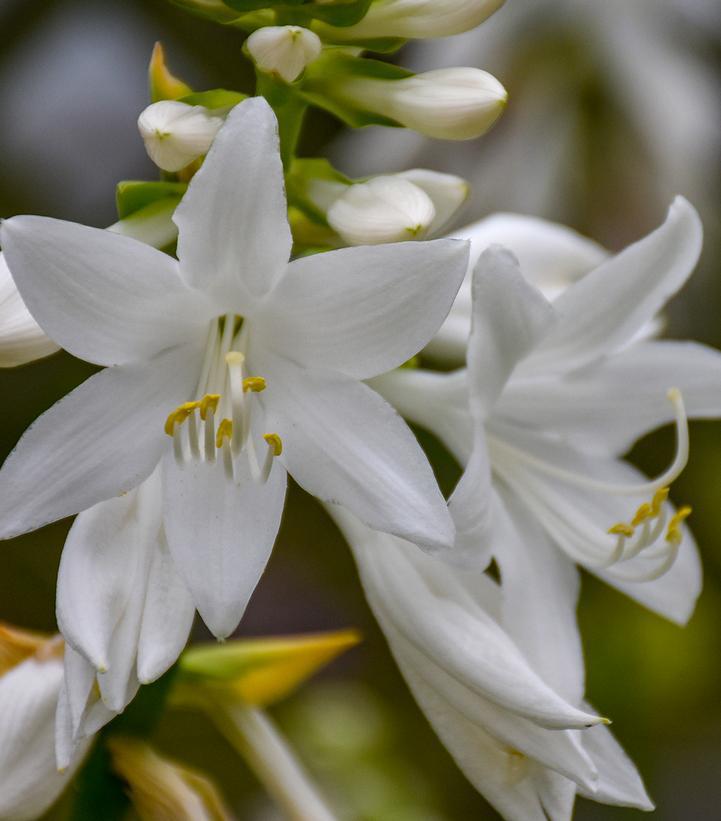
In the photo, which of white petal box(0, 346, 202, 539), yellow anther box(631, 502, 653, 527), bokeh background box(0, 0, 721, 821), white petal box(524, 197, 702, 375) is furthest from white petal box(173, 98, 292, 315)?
bokeh background box(0, 0, 721, 821)

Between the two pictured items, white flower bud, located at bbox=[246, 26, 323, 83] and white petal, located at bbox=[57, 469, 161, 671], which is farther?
white flower bud, located at bbox=[246, 26, 323, 83]

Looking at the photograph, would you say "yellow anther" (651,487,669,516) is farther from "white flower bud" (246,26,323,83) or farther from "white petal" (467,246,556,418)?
"white flower bud" (246,26,323,83)

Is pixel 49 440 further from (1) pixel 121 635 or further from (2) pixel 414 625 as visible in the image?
(2) pixel 414 625

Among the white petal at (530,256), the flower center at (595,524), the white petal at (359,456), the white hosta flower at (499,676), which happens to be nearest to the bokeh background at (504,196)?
the white petal at (530,256)

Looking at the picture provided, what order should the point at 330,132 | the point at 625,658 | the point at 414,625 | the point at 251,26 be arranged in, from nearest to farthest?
the point at 414,625, the point at 251,26, the point at 625,658, the point at 330,132

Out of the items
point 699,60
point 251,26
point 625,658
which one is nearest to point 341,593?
point 625,658

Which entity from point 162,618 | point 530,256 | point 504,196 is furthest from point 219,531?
point 504,196

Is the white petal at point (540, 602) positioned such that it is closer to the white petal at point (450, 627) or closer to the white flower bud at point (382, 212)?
the white petal at point (450, 627)
